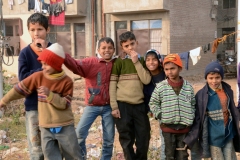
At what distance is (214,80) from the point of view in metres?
3.18

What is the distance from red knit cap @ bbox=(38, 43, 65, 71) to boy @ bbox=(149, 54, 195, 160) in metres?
1.07

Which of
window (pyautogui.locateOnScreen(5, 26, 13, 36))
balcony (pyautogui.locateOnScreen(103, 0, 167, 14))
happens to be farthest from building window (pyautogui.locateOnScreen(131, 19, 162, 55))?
window (pyautogui.locateOnScreen(5, 26, 13, 36))

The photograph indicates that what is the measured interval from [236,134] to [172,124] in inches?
26.7

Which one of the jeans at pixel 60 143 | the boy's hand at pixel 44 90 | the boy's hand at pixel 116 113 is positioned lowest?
the jeans at pixel 60 143

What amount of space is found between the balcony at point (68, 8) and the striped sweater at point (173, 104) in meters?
13.4

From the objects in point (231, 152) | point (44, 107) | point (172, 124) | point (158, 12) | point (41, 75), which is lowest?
point (231, 152)

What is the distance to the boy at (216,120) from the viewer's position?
316 centimetres

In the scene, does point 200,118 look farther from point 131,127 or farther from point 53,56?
point 53,56

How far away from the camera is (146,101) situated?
11.7 ft

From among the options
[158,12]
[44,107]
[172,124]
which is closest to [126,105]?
[172,124]

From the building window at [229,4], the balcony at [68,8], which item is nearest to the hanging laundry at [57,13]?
the balcony at [68,8]

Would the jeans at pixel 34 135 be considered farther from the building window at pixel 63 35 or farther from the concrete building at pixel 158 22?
the building window at pixel 63 35

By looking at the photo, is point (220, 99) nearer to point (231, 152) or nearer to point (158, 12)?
point (231, 152)

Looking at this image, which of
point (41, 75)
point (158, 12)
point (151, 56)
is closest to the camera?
point (41, 75)
